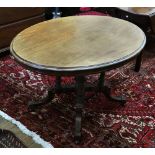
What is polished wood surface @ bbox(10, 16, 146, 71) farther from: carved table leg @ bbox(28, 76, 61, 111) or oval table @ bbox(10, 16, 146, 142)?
carved table leg @ bbox(28, 76, 61, 111)

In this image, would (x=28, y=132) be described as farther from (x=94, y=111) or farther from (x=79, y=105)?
(x=94, y=111)

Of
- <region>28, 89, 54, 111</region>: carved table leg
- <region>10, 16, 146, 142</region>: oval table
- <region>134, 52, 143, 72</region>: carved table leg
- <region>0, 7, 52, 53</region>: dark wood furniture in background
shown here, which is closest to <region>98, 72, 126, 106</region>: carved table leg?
<region>10, 16, 146, 142</region>: oval table

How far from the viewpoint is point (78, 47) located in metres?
1.57

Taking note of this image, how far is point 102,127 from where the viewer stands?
1.78 metres

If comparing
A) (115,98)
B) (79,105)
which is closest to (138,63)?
(115,98)

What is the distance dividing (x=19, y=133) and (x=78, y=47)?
2.32 ft

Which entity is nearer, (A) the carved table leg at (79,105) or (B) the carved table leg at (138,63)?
(A) the carved table leg at (79,105)

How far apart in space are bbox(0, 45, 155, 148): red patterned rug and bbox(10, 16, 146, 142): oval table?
0.37 ft

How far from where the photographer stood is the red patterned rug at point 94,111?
5.53 ft

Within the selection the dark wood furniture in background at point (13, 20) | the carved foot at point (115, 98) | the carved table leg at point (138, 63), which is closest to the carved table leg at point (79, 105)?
the carved foot at point (115, 98)

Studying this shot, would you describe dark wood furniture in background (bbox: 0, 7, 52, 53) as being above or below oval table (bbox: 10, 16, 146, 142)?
below

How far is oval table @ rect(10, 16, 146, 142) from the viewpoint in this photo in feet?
4.57

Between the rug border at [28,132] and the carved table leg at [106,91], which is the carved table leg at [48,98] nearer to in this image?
the rug border at [28,132]
